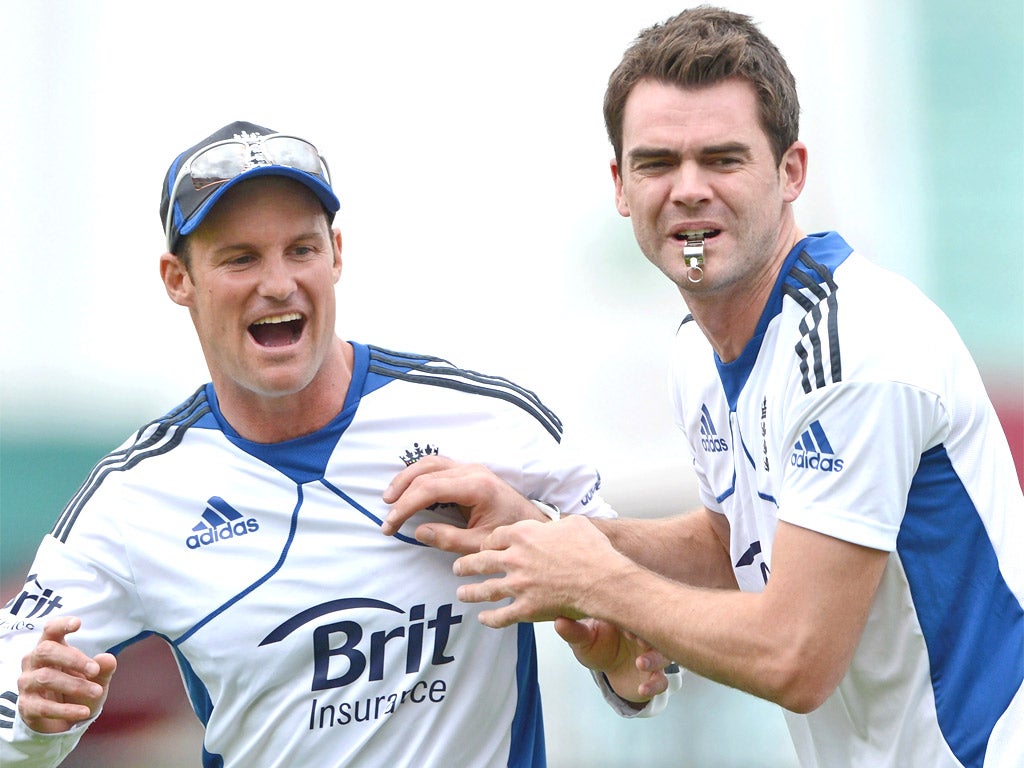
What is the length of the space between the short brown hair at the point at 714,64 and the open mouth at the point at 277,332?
828mm

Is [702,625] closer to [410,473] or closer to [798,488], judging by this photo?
[798,488]

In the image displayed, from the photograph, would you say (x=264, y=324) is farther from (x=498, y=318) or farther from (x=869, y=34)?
(x=869, y=34)

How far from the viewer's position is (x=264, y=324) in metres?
2.94

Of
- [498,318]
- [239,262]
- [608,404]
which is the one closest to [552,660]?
[608,404]

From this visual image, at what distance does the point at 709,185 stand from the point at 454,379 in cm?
75

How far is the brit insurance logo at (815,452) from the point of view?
2475mm

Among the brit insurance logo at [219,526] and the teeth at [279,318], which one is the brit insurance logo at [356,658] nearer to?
the brit insurance logo at [219,526]

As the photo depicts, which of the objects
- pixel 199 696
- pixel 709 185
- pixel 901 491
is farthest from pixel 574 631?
pixel 709 185

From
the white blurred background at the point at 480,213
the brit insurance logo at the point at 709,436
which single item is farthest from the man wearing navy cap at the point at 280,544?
the white blurred background at the point at 480,213

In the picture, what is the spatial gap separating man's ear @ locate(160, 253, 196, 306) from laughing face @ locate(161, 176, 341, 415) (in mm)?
70

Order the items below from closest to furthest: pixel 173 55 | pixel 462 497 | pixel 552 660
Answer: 1. pixel 462 497
2. pixel 552 660
3. pixel 173 55

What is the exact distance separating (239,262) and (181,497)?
1.76 ft

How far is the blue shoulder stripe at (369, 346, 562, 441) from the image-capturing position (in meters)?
3.07

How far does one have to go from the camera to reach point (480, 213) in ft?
18.5
